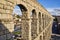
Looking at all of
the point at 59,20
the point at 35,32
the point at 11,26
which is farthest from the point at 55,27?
the point at 11,26

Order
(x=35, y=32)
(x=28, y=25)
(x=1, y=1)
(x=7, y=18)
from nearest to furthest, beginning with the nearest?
(x=1, y=1)
(x=7, y=18)
(x=28, y=25)
(x=35, y=32)

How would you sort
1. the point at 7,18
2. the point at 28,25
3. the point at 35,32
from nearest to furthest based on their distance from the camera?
1. the point at 7,18
2. the point at 28,25
3. the point at 35,32

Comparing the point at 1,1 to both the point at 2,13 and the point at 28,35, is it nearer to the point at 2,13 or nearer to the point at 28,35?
the point at 2,13

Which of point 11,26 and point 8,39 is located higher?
point 11,26

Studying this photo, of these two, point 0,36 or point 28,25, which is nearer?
point 0,36

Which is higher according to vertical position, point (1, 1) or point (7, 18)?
point (1, 1)

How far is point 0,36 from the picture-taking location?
5055mm

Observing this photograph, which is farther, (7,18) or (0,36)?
(7,18)

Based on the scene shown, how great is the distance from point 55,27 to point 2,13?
41.7 metres

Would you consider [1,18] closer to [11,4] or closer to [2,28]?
[2,28]

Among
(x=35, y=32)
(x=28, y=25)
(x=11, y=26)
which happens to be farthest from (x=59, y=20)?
(x=11, y=26)

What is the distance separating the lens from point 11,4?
5.78m

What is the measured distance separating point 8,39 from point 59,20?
1594 inches

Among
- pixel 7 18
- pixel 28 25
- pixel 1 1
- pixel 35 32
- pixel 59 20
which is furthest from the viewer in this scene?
pixel 59 20
